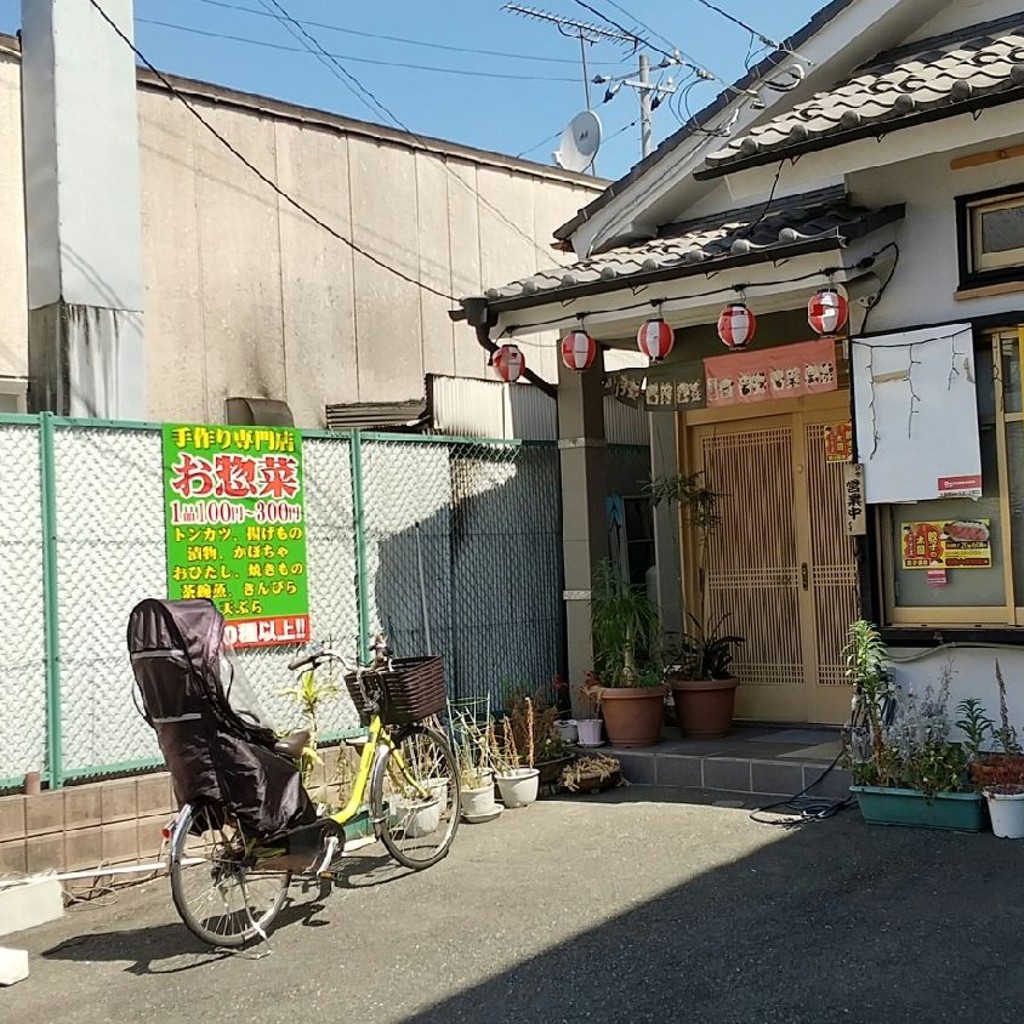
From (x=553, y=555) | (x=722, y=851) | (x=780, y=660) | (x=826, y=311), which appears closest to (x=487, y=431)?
(x=553, y=555)

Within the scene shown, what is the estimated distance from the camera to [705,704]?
32.9ft

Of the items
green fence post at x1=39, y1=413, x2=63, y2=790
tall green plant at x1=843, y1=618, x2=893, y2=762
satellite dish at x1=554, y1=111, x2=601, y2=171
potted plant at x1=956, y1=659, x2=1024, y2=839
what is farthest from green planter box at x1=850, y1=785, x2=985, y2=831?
satellite dish at x1=554, y1=111, x2=601, y2=171

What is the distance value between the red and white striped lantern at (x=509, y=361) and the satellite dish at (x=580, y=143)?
8.03 m

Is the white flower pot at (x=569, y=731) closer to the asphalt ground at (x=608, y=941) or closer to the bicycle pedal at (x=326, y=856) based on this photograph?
the asphalt ground at (x=608, y=941)

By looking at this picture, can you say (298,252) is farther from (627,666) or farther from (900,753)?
(900,753)

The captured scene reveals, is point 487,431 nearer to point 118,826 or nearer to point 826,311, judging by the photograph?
point 826,311

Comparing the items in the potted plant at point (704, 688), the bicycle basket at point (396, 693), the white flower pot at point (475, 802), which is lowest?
the white flower pot at point (475, 802)

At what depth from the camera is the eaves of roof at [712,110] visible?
9305mm

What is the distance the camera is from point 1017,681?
25.7 ft

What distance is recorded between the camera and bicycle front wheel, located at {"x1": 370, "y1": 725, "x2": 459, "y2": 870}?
24.7 feet

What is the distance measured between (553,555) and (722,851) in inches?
157

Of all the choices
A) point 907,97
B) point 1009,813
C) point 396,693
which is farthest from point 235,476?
point 1009,813

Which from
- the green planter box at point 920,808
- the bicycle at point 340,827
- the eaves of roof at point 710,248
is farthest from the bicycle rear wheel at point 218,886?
the eaves of roof at point 710,248

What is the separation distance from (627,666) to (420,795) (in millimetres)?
2692
